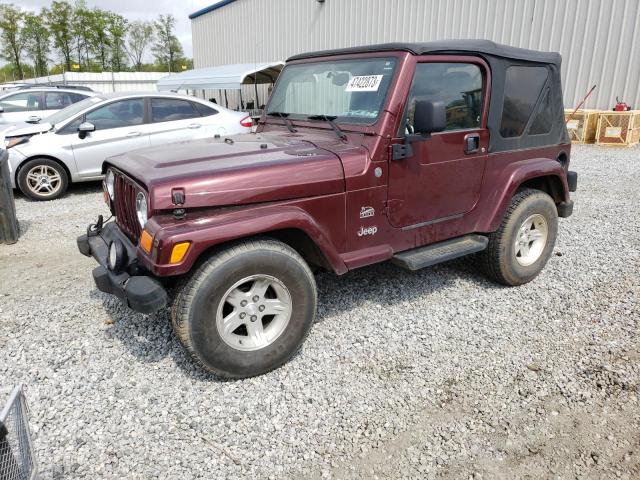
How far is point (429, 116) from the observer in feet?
10.5

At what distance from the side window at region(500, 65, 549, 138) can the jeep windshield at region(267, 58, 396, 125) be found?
1.17 meters

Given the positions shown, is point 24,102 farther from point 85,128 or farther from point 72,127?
point 85,128

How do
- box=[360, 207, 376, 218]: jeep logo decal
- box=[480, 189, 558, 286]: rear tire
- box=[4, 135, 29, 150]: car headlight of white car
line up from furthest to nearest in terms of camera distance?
1. box=[4, 135, 29, 150]: car headlight of white car
2. box=[480, 189, 558, 286]: rear tire
3. box=[360, 207, 376, 218]: jeep logo decal

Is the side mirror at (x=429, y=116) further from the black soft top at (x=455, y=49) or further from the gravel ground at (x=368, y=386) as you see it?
the gravel ground at (x=368, y=386)

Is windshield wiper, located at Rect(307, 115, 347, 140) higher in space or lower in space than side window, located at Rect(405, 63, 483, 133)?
lower

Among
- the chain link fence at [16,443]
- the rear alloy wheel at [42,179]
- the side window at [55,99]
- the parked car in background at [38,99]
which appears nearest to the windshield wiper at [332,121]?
the chain link fence at [16,443]

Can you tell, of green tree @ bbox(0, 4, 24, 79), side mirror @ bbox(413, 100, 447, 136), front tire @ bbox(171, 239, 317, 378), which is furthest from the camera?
green tree @ bbox(0, 4, 24, 79)

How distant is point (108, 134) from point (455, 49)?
595cm

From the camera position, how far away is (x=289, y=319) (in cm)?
312

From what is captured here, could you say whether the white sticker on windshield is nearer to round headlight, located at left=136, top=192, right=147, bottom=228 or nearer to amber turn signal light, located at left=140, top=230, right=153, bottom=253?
round headlight, located at left=136, top=192, right=147, bottom=228

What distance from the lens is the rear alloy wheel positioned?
7.51 meters

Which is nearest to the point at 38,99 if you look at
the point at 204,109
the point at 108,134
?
the point at 108,134

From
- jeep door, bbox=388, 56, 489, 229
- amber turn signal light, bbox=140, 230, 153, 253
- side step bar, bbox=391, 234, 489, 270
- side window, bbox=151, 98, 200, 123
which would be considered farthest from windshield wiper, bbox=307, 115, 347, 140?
side window, bbox=151, 98, 200, 123

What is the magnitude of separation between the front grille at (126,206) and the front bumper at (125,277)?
0.06m
